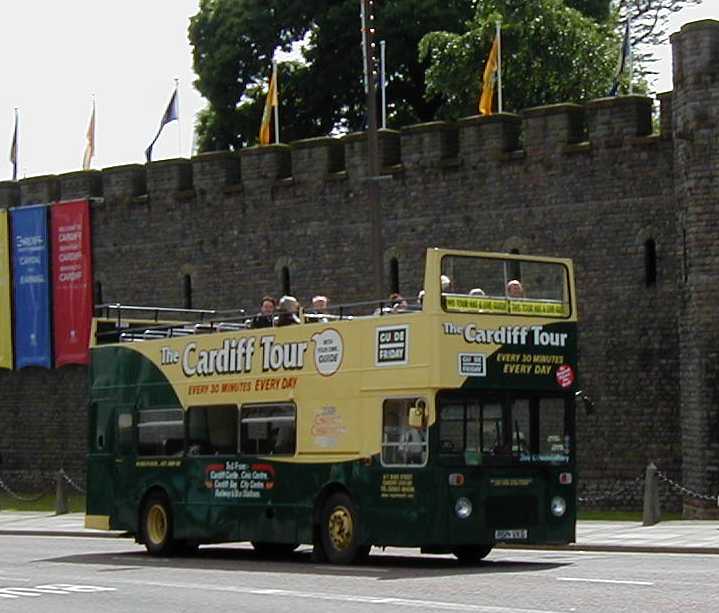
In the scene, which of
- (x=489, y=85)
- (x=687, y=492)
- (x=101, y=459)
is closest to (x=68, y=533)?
(x=101, y=459)

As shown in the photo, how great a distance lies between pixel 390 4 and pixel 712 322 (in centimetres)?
2774

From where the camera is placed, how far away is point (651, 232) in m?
35.8

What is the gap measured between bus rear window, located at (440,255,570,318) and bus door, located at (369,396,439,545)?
135 centimetres

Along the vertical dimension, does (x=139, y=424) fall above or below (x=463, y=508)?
above

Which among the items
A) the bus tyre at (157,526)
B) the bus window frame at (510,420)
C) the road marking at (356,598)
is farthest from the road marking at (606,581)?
the bus tyre at (157,526)

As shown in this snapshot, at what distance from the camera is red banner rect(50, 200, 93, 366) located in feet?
154

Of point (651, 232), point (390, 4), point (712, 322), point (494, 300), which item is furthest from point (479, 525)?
point (390, 4)

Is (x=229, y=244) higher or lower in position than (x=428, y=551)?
higher

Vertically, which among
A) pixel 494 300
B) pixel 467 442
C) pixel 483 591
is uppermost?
pixel 494 300

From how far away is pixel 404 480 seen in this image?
23516mm

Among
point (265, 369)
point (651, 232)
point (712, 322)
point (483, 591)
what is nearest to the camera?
point (483, 591)

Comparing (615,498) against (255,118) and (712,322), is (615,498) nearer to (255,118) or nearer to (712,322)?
(712,322)

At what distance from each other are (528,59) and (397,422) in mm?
30861

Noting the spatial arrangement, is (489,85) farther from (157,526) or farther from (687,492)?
(157,526)
